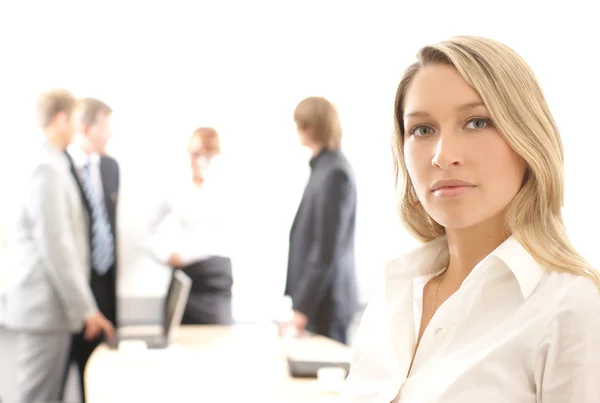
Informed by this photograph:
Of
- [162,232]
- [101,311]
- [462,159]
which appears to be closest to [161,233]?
[162,232]

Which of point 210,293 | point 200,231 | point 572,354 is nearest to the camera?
point 572,354

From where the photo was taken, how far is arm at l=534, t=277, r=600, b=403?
956mm

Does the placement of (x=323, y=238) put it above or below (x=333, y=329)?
above

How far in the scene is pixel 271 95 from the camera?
5.13 m

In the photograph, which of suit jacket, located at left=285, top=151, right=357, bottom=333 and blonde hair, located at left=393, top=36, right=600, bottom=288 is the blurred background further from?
blonde hair, located at left=393, top=36, right=600, bottom=288

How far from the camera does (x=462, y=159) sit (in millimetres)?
1109

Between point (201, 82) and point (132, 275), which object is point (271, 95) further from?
point (132, 275)

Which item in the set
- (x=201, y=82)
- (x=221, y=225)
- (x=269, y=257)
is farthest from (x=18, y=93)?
(x=269, y=257)

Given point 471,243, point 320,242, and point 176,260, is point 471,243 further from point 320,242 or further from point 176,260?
point 176,260

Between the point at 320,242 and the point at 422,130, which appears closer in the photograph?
the point at 422,130

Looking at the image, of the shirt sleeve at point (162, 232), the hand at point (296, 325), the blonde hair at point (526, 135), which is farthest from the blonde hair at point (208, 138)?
the blonde hair at point (526, 135)

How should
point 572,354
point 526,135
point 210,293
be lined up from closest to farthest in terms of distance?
point 572,354, point 526,135, point 210,293

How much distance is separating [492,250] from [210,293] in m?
3.34

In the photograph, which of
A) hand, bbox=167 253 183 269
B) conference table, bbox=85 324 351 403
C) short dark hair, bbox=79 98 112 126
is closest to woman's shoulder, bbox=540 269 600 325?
conference table, bbox=85 324 351 403
